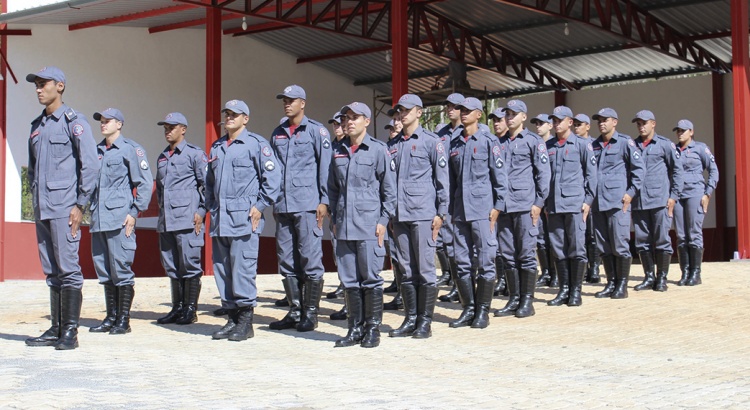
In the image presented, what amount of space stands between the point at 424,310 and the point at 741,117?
968cm

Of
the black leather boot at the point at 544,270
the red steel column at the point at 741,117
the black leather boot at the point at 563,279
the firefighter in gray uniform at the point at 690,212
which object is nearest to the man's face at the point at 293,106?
the black leather boot at the point at 563,279

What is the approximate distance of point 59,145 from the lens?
7.45m

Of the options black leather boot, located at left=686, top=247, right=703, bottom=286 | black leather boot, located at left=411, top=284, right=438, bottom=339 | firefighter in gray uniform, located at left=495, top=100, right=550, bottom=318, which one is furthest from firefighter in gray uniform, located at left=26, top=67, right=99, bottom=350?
black leather boot, located at left=686, top=247, right=703, bottom=286

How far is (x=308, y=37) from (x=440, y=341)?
60.1 feet

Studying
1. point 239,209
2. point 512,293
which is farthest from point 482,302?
point 239,209

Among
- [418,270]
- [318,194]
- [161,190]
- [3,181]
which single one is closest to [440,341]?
[418,270]

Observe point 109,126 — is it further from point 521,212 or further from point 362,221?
point 521,212

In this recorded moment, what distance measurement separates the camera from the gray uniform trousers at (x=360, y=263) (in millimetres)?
7617

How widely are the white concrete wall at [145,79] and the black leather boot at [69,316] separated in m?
15.0

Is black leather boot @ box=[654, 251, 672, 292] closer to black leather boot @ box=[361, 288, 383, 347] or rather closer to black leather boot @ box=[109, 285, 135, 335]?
black leather boot @ box=[361, 288, 383, 347]

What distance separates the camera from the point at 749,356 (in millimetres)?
7102

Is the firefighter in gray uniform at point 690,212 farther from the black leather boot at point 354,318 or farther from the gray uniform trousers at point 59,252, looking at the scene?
the gray uniform trousers at point 59,252

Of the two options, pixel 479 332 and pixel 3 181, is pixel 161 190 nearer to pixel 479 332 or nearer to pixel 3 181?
pixel 479 332

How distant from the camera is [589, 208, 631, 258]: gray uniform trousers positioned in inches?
419
